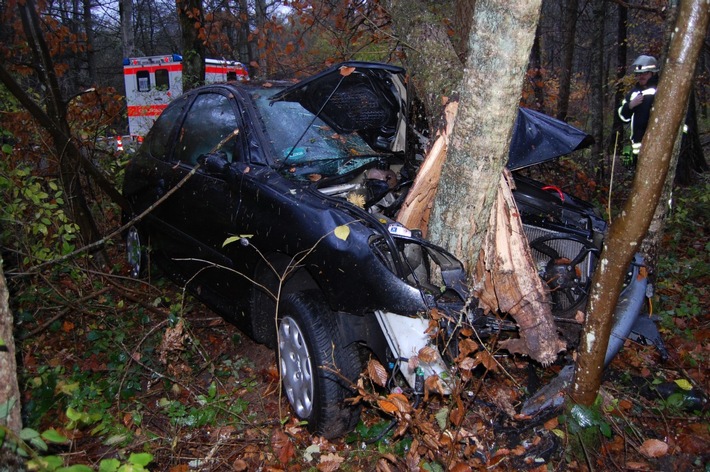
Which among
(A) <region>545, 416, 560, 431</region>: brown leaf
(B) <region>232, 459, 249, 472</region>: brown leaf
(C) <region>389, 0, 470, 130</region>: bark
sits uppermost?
(C) <region>389, 0, 470, 130</region>: bark

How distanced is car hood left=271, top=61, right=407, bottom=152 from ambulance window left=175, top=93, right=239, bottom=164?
459 millimetres

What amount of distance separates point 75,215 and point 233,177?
2.49 metres

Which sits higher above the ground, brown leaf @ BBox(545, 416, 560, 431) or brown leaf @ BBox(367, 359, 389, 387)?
brown leaf @ BBox(367, 359, 389, 387)

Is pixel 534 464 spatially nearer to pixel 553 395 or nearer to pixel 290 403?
pixel 553 395

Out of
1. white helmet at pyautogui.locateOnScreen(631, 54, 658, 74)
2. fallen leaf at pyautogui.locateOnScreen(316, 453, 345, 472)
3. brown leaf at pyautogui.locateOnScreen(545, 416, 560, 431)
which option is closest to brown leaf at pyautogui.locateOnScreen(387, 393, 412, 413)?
fallen leaf at pyautogui.locateOnScreen(316, 453, 345, 472)

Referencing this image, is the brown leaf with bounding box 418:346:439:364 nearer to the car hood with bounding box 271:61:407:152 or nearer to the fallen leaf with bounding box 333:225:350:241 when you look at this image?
the fallen leaf with bounding box 333:225:350:241

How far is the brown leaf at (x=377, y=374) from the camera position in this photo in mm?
2646

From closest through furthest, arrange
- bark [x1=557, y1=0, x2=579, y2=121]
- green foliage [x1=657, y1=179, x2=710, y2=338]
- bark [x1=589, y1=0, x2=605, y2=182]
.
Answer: green foliage [x1=657, y1=179, x2=710, y2=338] → bark [x1=589, y1=0, x2=605, y2=182] → bark [x1=557, y1=0, x2=579, y2=121]

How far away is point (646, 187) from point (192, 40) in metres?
8.84

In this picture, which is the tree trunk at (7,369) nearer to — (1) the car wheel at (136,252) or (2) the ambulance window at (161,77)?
(1) the car wheel at (136,252)

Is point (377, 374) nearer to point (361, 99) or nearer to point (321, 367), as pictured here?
point (321, 367)

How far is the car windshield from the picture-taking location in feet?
11.9

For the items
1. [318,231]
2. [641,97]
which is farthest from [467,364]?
[641,97]

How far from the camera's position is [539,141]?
386 cm
